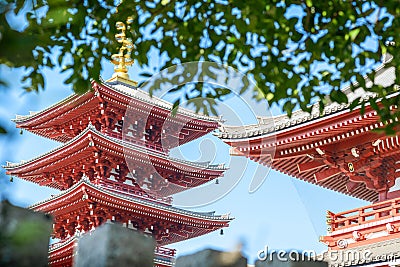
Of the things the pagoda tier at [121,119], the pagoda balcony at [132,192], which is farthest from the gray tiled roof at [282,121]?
the pagoda tier at [121,119]

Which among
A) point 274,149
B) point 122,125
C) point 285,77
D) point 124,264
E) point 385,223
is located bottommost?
point 124,264

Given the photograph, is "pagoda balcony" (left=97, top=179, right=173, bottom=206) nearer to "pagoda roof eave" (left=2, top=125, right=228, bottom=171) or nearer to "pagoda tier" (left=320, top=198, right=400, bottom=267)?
"pagoda roof eave" (left=2, top=125, right=228, bottom=171)

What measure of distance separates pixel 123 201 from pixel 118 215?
3.37 ft

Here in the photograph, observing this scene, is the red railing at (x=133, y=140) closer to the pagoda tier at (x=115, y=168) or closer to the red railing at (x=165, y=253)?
the pagoda tier at (x=115, y=168)

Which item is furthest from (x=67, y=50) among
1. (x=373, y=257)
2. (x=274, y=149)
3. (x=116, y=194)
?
(x=116, y=194)

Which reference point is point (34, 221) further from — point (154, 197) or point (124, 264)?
point (154, 197)

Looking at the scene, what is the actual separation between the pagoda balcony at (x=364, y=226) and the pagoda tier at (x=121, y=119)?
13087 millimetres

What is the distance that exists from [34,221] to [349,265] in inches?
408

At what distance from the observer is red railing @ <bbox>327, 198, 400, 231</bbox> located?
12.1 metres

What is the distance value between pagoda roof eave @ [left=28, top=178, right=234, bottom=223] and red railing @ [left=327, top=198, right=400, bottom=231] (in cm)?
1146

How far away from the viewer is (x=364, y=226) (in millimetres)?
12328

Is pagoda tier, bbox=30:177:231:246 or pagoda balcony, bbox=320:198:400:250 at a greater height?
pagoda tier, bbox=30:177:231:246

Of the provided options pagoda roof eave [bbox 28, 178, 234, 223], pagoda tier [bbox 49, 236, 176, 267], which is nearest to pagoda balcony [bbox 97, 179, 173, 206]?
pagoda roof eave [bbox 28, 178, 234, 223]

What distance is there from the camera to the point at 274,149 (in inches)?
542
